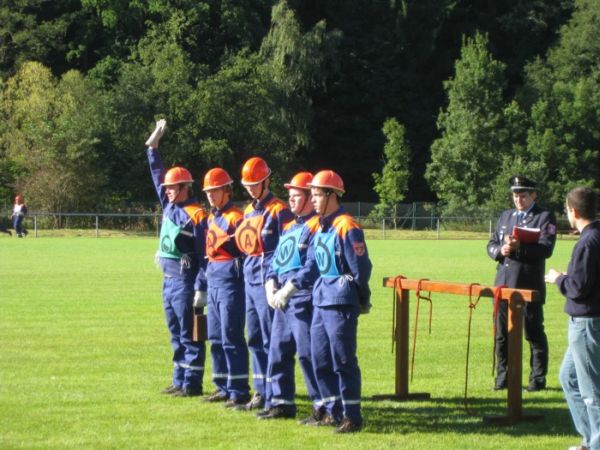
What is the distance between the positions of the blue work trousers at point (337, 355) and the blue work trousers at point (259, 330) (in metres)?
0.85

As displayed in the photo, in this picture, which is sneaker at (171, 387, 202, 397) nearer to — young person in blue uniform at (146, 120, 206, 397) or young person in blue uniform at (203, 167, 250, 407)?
young person in blue uniform at (146, 120, 206, 397)

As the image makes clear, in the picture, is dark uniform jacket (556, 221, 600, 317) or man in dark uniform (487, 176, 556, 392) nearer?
dark uniform jacket (556, 221, 600, 317)

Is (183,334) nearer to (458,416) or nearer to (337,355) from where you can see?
(337,355)

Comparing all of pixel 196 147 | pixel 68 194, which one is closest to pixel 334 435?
pixel 68 194

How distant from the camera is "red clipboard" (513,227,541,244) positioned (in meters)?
10.5

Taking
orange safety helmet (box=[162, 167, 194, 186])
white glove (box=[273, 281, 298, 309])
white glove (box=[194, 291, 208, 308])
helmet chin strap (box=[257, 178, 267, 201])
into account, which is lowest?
white glove (box=[194, 291, 208, 308])

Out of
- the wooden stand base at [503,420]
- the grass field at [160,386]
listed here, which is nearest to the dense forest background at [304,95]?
the grass field at [160,386]

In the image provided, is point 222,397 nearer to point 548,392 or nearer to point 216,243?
point 216,243

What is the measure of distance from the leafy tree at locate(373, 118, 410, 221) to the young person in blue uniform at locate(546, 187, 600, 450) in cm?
5284

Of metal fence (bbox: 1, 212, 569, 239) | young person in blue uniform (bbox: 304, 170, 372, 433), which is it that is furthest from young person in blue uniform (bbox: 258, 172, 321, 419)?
metal fence (bbox: 1, 212, 569, 239)

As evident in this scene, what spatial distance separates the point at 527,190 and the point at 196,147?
48.8 m

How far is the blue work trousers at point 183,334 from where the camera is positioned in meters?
10.7

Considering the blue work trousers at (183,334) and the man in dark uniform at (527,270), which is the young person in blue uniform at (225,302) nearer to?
the blue work trousers at (183,334)

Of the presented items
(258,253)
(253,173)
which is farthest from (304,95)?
(258,253)
